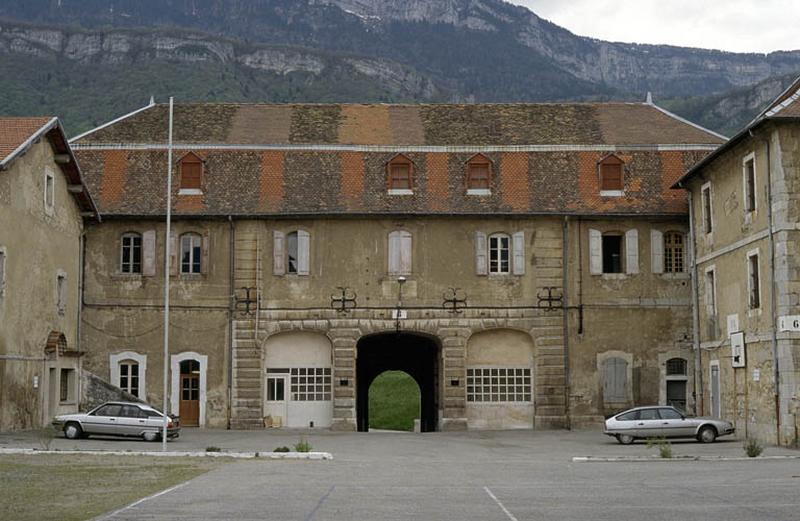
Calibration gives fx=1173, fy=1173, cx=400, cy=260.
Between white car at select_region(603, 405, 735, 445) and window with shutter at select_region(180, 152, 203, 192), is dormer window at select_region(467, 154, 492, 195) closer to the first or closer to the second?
window with shutter at select_region(180, 152, 203, 192)

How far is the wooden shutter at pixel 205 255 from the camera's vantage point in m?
44.5

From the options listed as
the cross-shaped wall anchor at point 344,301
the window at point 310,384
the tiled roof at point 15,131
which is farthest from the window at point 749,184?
the tiled roof at point 15,131

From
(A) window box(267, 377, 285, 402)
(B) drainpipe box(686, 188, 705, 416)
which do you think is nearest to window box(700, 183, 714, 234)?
(B) drainpipe box(686, 188, 705, 416)

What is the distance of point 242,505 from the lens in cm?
1822

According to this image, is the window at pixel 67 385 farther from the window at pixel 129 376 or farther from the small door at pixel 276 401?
the small door at pixel 276 401

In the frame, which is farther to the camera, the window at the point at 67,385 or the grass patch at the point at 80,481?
the window at the point at 67,385

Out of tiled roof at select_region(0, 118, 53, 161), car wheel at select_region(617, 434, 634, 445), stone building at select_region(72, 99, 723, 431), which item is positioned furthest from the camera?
stone building at select_region(72, 99, 723, 431)

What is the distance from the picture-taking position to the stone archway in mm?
49469

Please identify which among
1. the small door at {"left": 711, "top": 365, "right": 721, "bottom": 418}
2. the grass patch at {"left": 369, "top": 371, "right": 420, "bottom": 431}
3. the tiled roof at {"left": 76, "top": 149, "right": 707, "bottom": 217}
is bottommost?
the grass patch at {"left": 369, "top": 371, "right": 420, "bottom": 431}

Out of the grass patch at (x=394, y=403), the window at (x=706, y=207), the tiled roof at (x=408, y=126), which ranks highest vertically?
the tiled roof at (x=408, y=126)

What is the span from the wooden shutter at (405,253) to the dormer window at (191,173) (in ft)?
26.5

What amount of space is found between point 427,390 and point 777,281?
21182 mm

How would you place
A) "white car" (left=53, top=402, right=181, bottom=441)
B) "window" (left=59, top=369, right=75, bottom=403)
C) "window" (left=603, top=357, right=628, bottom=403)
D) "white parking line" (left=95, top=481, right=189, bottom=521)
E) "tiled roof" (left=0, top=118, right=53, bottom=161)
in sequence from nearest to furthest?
"white parking line" (left=95, top=481, right=189, bottom=521) → "white car" (left=53, top=402, right=181, bottom=441) → "tiled roof" (left=0, top=118, right=53, bottom=161) → "window" (left=59, top=369, right=75, bottom=403) → "window" (left=603, top=357, right=628, bottom=403)

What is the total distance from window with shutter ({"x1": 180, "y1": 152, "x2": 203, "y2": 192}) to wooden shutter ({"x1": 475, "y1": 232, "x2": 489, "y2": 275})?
35.7 ft
